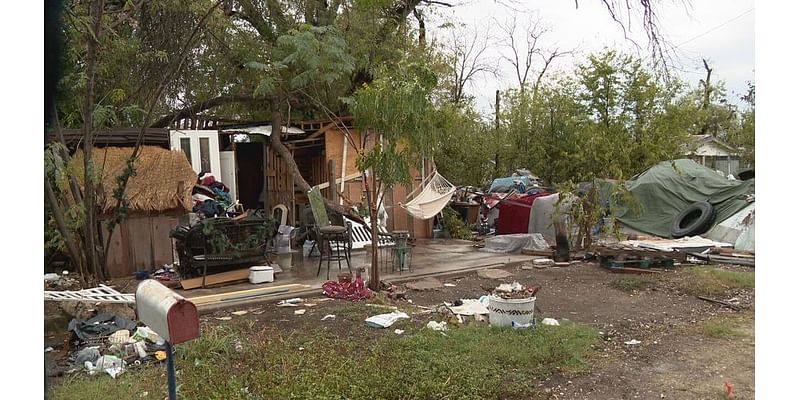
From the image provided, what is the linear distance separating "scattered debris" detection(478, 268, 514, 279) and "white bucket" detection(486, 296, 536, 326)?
248 centimetres

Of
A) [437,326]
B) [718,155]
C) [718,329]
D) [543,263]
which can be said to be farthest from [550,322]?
[718,155]

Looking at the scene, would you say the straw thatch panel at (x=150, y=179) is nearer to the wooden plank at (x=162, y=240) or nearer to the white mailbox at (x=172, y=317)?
the wooden plank at (x=162, y=240)

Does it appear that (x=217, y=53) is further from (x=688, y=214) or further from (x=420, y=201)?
(x=688, y=214)

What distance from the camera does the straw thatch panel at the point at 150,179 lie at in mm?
6902

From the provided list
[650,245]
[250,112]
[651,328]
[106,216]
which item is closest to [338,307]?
[651,328]

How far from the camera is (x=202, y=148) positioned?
29.9 ft

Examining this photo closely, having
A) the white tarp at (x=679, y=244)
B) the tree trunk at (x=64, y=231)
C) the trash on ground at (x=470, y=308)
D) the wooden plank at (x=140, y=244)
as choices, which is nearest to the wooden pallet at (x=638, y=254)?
the white tarp at (x=679, y=244)

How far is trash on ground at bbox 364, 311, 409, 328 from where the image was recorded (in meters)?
4.75

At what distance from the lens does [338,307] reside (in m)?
5.40

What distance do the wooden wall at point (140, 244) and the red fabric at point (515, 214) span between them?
224 inches

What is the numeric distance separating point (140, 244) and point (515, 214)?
243 inches

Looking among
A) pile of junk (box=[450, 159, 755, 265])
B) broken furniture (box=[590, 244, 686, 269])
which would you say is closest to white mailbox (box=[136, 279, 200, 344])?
broken furniture (box=[590, 244, 686, 269])

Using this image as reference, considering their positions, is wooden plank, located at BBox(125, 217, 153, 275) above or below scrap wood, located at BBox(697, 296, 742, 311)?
above

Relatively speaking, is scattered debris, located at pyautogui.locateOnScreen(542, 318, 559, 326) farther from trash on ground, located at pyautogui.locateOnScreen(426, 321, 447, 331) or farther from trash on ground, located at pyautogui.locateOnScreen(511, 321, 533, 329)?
trash on ground, located at pyautogui.locateOnScreen(426, 321, 447, 331)
